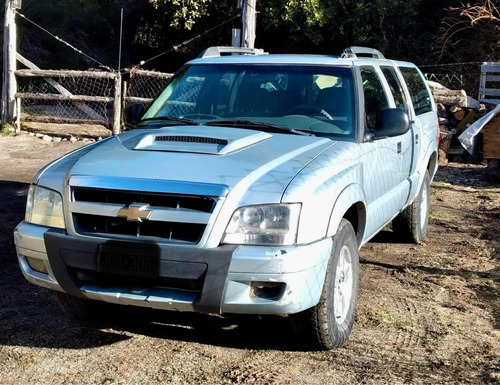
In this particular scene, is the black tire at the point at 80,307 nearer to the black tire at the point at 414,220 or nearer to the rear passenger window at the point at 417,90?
the black tire at the point at 414,220

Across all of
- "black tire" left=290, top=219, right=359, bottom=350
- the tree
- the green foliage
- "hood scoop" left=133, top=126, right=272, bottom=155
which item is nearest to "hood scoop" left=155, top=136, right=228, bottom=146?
"hood scoop" left=133, top=126, right=272, bottom=155

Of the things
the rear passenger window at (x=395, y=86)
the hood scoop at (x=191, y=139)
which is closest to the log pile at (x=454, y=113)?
the rear passenger window at (x=395, y=86)

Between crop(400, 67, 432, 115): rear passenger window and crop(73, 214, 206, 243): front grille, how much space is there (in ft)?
12.1

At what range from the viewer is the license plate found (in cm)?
395

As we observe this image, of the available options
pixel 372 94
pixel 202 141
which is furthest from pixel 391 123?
pixel 202 141

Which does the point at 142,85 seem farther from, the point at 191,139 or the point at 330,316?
the point at 330,316

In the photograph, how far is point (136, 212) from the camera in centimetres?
397

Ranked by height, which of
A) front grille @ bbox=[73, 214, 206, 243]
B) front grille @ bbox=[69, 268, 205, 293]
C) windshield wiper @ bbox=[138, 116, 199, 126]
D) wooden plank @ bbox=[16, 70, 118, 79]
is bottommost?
front grille @ bbox=[69, 268, 205, 293]

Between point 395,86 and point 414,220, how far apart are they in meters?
1.40

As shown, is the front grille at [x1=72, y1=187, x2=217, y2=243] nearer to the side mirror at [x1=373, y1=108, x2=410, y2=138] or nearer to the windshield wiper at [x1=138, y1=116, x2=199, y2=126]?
the windshield wiper at [x1=138, y1=116, x2=199, y2=126]

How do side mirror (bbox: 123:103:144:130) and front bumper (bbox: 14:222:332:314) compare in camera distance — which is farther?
side mirror (bbox: 123:103:144:130)

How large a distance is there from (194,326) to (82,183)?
1320 millimetres

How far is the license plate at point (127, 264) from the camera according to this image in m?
3.95

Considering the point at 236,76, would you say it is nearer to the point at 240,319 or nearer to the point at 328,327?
the point at 240,319
